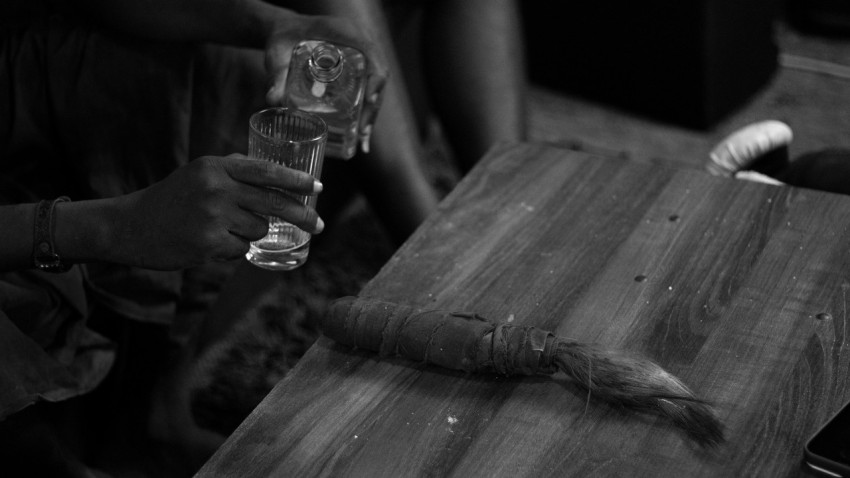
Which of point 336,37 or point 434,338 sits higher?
point 336,37

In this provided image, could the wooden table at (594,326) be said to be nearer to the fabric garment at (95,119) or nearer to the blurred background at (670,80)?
the fabric garment at (95,119)

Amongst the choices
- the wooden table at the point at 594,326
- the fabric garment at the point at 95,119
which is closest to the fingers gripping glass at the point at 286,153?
the wooden table at the point at 594,326

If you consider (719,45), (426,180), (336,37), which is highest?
(336,37)

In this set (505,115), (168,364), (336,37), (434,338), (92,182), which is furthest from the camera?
(505,115)

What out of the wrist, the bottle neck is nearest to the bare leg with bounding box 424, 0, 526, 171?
the bottle neck

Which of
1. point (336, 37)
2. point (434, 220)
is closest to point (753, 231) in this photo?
point (434, 220)

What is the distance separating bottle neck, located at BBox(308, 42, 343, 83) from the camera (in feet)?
3.64

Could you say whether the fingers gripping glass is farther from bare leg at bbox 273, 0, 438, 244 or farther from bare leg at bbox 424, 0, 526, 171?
bare leg at bbox 424, 0, 526, 171

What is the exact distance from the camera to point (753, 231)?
41.3 inches

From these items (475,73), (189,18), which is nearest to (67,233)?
(189,18)

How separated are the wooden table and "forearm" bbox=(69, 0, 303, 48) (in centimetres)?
36

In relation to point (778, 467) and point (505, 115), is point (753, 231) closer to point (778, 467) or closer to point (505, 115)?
point (778, 467)

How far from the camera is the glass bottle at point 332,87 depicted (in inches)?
44.0

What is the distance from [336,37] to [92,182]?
385mm
